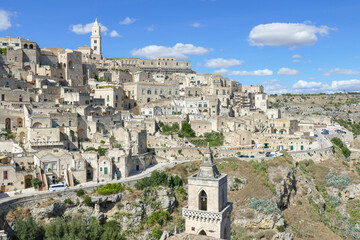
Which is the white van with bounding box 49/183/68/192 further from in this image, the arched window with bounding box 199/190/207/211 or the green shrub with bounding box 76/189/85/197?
the arched window with bounding box 199/190/207/211

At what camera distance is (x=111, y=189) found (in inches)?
1336

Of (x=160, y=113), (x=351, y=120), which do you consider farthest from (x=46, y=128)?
(x=351, y=120)

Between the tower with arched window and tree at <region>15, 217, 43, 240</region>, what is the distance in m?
16.1

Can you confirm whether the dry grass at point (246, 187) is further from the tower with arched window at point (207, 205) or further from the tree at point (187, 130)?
the tower with arched window at point (207, 205)

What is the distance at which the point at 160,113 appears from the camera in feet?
183

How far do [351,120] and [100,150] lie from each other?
76.3m

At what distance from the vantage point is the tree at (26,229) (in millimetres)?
28219

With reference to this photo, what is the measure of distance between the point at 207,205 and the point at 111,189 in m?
17.5

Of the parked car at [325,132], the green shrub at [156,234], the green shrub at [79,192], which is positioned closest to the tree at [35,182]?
the green shrub at [79,192]

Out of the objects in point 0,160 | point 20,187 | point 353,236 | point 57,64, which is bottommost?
point 353,236

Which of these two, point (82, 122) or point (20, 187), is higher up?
point (82, 122)

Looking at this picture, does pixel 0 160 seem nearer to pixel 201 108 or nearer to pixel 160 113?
pixel 160 113

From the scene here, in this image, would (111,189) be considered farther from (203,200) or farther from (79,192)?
(203,200)

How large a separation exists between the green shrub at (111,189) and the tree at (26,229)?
21.1 ft
